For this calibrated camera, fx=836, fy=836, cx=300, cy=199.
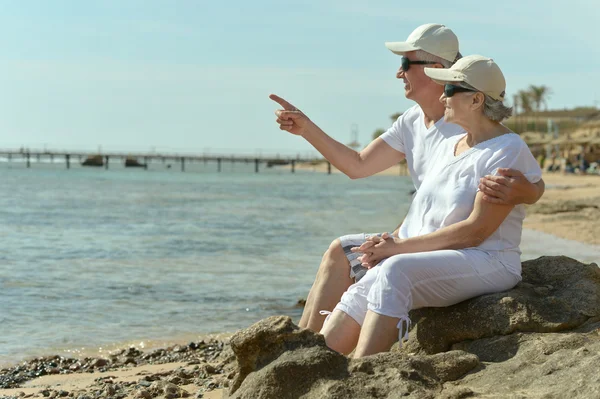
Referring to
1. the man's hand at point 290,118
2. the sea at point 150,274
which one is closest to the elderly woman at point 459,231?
the man's hand at point 290,118

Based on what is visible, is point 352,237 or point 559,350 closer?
point 559,350

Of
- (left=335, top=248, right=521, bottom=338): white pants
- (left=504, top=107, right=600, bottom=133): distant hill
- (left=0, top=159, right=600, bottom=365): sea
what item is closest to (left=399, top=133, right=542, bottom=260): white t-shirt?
(left=335, top=248, right=521, bottom=338): white pants

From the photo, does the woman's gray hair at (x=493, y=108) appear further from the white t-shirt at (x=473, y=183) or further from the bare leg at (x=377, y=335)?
the bare leg at (x=377, y=335)

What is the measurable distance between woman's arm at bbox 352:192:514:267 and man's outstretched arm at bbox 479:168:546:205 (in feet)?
0.11

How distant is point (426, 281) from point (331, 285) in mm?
602

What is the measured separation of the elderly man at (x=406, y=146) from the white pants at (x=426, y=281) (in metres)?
0.28

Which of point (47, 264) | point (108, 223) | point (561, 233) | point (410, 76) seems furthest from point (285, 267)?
point (108, 223)

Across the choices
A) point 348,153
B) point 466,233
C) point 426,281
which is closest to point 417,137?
point 348,153

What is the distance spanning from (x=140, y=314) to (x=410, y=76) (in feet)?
18.0

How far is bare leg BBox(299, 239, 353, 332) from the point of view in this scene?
3953mm

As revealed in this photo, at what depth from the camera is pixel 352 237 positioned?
3992mm

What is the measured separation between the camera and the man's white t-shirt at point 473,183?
3.67 metres

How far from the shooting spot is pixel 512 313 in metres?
3.63

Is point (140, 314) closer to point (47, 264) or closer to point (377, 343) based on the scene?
point (47, 264)
